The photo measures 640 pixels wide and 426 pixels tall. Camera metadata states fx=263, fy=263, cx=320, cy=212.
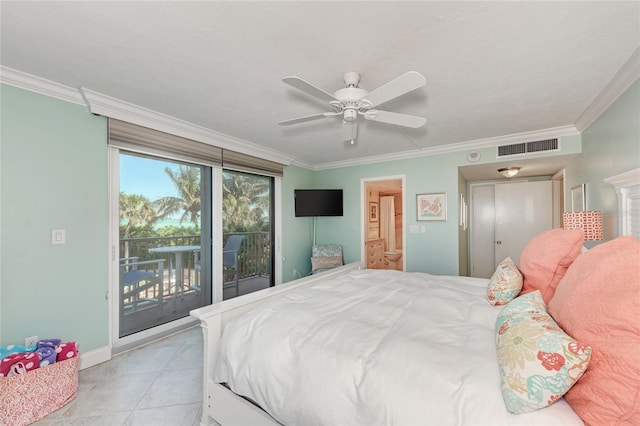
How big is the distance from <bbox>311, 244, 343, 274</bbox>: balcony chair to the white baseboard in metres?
2.86

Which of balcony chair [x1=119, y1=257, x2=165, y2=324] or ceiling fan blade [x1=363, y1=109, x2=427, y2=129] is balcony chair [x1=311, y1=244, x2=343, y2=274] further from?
ceiling fan blade [x1=363, y1=109, x2=427, y2=129]

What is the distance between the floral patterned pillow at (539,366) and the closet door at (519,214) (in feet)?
14.6

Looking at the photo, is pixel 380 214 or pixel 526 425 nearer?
pixel 526 425

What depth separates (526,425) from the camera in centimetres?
82

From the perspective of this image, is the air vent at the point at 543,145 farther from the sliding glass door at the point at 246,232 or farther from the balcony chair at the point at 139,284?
the balcony chair at the point at 139,284

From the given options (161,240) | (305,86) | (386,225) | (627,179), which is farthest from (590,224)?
(386,225)

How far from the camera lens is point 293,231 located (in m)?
4.70

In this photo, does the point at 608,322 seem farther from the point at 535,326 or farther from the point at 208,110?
the point at 208,110

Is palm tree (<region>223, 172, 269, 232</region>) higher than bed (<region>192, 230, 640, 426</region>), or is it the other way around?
palm tree (<region>223, 172, 269, 232</region>)

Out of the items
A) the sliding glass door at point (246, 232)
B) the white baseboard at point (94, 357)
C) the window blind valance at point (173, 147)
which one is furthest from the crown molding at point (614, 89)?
the white baseboard at point (94, 357)

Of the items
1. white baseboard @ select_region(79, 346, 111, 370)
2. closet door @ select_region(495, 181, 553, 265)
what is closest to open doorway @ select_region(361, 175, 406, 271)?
closet door @ select_region(495, 181, 553, 265)

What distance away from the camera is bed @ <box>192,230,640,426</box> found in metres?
0.83

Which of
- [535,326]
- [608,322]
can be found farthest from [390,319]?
[608,322]

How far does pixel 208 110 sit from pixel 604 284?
2973mm
